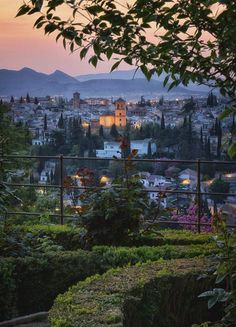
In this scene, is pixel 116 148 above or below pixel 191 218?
above

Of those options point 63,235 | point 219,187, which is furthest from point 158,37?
point 219,187

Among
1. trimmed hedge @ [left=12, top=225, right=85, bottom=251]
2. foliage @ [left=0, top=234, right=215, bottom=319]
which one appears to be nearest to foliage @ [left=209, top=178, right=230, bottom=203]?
trimmed hedge @ [left=12, top=225, right=85, bottom=251]

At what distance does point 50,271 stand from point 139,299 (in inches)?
65.4

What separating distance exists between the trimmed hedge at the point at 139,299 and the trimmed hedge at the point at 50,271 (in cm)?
78

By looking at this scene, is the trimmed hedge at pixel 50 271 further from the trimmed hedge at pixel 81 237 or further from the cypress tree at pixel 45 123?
the cypress tree at pixel 45 123

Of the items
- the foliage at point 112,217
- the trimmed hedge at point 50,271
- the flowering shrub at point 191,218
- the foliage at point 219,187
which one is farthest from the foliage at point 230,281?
the flowering shrub at point 191,218

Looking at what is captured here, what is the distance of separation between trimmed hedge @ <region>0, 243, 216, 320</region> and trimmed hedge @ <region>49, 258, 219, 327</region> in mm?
780

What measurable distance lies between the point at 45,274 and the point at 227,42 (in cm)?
348

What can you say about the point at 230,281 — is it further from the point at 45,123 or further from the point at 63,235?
the point at 45,123

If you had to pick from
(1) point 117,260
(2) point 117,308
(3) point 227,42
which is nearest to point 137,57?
(3) point 227,42

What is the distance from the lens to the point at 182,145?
29.4ft

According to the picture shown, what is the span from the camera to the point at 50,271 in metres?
5.10

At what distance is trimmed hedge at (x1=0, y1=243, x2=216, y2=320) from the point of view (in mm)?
4992

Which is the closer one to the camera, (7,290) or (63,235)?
(7,290)
